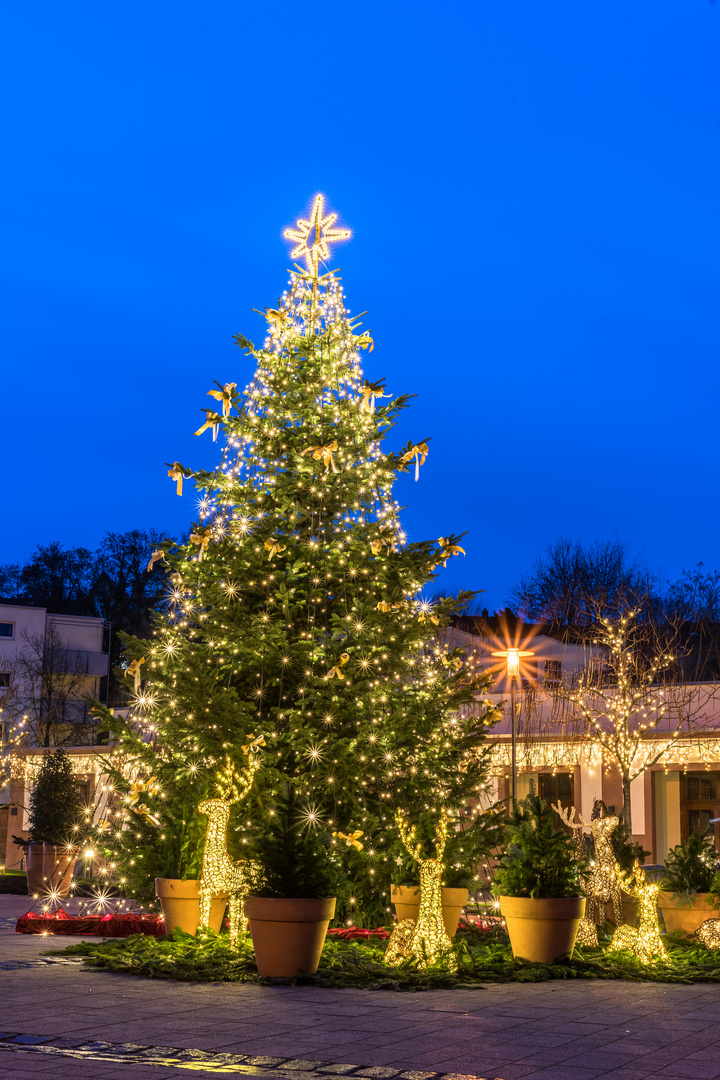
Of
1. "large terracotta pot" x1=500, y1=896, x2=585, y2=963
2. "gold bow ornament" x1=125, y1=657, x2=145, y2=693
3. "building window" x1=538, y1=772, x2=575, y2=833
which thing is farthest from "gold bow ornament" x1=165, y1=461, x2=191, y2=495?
"building window" x1=538, y1=772, x2=575, y2=833

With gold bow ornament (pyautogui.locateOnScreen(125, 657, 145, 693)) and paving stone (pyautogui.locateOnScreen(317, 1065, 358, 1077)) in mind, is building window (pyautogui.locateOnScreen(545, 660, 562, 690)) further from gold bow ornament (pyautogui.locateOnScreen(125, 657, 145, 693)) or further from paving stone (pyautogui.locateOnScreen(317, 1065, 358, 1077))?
paving stone (pyautogui.locateOnScreen(317, 1065, 358, 1077))

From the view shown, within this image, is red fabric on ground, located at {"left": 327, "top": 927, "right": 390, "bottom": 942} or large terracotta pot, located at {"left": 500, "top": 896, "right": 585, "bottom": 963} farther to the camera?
red fabric on ground, located at {"left": 327, "top": 927, "right": 390, "bottom": 942}

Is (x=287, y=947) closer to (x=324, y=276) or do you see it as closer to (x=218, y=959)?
→ (x=218, y=959)

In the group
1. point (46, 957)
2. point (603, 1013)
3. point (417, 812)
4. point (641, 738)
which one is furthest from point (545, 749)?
point (603, 1013)

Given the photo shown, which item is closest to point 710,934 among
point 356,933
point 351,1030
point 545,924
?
point 545,924

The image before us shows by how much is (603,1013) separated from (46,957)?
572cm

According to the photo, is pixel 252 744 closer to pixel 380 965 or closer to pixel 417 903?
pixel 417 903

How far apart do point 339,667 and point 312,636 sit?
56 cm

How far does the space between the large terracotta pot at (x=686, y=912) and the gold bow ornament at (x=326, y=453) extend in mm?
5757

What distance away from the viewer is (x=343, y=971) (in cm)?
956

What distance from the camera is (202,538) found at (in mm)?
13211

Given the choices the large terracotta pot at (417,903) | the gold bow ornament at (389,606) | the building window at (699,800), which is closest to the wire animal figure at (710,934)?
the large terracotta pot at (417,903)

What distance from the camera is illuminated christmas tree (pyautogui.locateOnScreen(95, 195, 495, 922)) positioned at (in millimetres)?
12375

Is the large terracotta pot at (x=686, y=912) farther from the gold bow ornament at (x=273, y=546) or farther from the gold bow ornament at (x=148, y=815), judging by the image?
the gold bow ornament at (x=273, y=546)
